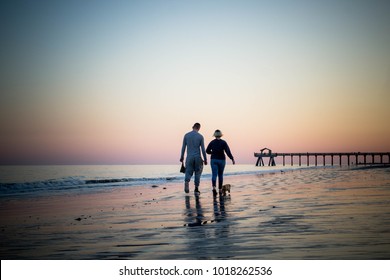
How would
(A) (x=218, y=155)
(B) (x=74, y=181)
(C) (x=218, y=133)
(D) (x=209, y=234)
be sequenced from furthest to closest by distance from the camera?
1. (B) (x=74, y=181)
2. (C) (x=218, y=133)
3. (A) (x=218, y=155)
4. (D) (x=209, y=234)

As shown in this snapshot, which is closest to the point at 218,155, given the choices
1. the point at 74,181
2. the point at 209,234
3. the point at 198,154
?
the point at 198,154

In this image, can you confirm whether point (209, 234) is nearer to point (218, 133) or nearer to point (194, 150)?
point (194, 150)

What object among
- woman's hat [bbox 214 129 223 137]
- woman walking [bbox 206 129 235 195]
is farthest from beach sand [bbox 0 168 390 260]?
woman's hat [bbox 214 129 223 137]

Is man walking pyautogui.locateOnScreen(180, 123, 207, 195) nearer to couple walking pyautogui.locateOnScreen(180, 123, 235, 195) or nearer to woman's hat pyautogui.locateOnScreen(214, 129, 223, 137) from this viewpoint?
couple walking pyautogui.locateOnScreen(180, 123, 235, 195)

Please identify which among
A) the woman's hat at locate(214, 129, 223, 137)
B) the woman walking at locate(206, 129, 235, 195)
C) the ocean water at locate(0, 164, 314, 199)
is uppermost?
the woman's hat at locate(214, 129, 223, 137)

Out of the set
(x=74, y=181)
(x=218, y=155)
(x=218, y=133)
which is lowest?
(x=74, y=181)

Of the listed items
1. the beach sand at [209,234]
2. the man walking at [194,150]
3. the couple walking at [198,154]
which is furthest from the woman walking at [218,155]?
Result: the beach sand at [209,234]

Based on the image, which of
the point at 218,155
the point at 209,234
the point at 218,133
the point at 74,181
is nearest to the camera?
the point at 209,234

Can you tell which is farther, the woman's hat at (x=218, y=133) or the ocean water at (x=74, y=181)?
the ocean water at (x=74, y=181)

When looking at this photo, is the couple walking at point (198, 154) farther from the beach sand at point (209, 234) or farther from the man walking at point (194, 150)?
the beach sand at point (209, 234)

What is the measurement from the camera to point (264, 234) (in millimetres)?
4930
